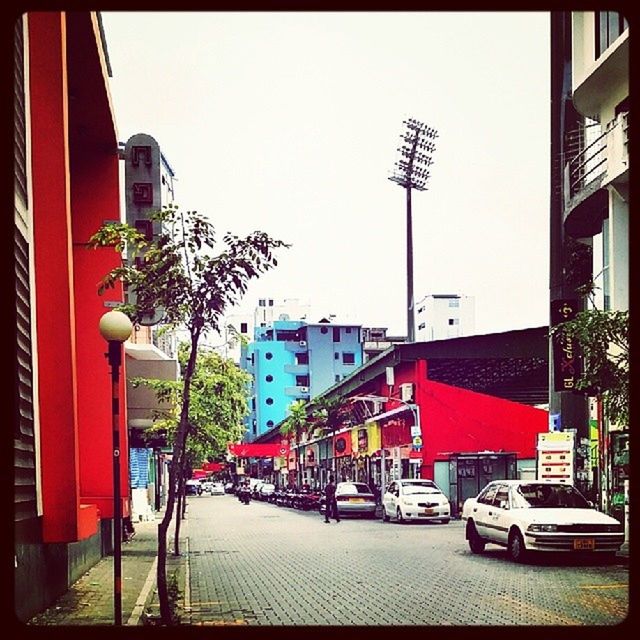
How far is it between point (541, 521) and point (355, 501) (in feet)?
51.0

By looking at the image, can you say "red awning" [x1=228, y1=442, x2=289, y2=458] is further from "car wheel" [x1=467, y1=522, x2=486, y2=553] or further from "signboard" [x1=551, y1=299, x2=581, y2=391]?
"signboard" [x1=551, y1=299, x2=581, y2=391]

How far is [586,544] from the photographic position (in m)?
15.5

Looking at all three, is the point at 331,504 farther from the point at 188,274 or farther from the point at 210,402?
the point at 188,274

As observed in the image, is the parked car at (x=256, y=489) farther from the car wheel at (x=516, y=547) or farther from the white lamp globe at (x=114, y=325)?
the white lamp globe at (x=114, y=325)

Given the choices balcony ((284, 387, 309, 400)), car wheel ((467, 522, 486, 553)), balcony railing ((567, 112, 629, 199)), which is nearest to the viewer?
balcony ((284, 387, 309, 400))

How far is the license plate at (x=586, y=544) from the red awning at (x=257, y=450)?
4.89 metres

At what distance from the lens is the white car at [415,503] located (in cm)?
2825

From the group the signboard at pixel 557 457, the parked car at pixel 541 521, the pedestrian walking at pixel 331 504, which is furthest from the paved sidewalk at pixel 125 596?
the pedestrian walking at pixel 331 504

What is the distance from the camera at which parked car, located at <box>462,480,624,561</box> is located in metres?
15.6

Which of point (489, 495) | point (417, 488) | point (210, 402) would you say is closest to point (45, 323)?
point (210, 402)

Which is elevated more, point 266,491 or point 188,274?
point 188,274

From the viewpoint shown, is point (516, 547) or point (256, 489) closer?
point (516, 547)

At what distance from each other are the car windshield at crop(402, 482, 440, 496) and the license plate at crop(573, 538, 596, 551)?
43.1ft

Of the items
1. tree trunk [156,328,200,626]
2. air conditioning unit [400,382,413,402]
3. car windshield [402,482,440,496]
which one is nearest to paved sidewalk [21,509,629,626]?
tree trunk [156,328,200,626]
